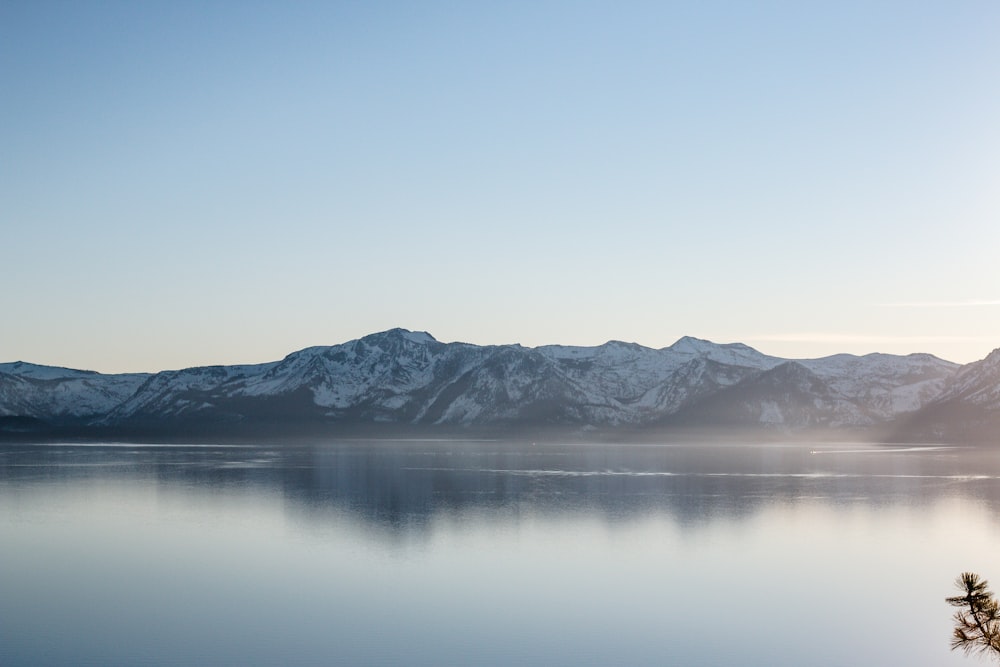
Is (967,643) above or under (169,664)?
above

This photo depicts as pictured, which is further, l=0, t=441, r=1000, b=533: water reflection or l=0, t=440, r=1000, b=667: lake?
l=0, t=441, r=1000, b=533: water reflection

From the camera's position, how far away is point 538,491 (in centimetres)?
11438

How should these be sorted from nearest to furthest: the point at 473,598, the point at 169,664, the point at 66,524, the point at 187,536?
the point at 169,664
the point at 473,598
the point at 187,536
the point at 66,524

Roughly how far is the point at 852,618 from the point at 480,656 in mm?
19731

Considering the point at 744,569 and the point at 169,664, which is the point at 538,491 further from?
the point at 169,664

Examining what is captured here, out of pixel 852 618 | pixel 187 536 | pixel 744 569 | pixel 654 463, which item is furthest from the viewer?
pixel 654 463

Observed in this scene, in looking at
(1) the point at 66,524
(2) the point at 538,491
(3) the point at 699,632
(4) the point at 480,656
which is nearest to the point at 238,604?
(4) the point at 480,656

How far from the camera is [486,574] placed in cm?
5825

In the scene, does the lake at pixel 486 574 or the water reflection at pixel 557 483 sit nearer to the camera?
the lake at pixel 486 574

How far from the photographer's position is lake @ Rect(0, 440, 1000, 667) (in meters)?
40.7

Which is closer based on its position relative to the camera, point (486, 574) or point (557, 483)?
point (486, 574)

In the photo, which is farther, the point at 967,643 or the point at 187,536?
the point at 187,536

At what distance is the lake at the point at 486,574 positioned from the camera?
4066 cm

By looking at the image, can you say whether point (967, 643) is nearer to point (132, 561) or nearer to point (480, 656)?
point (480, 656)
